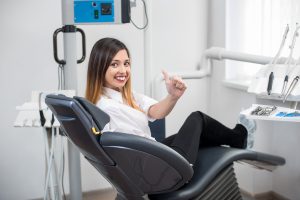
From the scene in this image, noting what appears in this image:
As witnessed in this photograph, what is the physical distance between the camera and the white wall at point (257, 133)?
278 centimetres

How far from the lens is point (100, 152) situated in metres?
1.54

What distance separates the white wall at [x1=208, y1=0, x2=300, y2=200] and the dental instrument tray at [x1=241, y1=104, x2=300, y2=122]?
632 millimetres

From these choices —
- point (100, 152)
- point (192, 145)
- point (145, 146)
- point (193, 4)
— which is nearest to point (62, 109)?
point (100, 152)

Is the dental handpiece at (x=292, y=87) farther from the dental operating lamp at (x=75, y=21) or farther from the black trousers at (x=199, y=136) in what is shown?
the dental operating lamp at (x=75, y=21)

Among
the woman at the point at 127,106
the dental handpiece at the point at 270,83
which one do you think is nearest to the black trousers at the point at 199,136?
the woman at the point at 127,106

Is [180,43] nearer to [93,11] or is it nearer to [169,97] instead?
[93,11]

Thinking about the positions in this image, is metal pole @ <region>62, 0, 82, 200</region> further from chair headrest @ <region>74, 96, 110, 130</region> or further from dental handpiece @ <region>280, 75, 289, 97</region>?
dental handpiece @ <region>280, 75, 289, 97</region>

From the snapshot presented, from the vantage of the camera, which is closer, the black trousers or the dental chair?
the dental chair

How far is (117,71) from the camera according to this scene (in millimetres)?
2070

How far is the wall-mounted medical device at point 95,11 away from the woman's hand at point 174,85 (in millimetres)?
614

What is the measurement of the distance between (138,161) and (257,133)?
1.55 meters

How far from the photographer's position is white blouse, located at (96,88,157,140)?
2.02m

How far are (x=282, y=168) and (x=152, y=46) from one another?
1221mm

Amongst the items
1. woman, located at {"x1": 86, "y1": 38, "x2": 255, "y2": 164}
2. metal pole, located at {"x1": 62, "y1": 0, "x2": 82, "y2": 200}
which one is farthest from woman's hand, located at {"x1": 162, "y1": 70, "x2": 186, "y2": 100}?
metal pole, located at {"x1": 62, "y1": 0, "x2": 82, "y2": 200}
